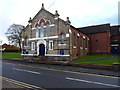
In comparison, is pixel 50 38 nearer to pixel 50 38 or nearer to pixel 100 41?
pixel 50 38

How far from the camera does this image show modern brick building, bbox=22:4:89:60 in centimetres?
2247

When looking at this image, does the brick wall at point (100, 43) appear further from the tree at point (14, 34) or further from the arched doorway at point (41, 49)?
the tree at point (14, 34)

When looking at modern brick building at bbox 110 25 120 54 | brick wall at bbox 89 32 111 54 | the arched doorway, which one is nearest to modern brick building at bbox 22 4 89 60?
the arched doorway

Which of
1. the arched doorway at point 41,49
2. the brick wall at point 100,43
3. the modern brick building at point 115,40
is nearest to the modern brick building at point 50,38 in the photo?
the arched doorway at point 41,49

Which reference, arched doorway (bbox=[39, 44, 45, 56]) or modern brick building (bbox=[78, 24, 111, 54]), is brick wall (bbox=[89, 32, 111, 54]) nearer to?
modern brick building (bbox=[78, 24, 111, 54])

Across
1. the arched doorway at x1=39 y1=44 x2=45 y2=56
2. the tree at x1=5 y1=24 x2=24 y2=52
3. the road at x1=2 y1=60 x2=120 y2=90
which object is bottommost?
the road at x1=2 y1=60 x2=120 y2=90

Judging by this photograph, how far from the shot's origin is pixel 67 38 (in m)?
22.3

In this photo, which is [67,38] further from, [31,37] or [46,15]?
[31,37]

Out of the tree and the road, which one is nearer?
the road

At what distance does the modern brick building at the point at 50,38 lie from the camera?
22.5 m

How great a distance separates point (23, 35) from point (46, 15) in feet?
28.3

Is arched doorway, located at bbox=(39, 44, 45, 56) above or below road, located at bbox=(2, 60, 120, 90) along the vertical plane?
above

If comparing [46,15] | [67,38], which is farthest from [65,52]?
[46,15]

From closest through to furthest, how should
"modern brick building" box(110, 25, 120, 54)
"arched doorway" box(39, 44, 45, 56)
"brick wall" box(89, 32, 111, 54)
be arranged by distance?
"arched doorway" box(39, 44, 45, 56), "brick wall" box(89, 32, 111, 54), "modern brick building" box(110, 25, 120, 54)
